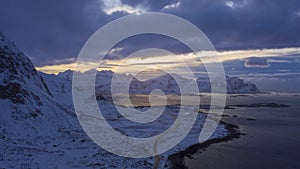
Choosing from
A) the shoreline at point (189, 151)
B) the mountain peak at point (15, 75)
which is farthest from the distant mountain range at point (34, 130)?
the shoreline at point (189, 151)

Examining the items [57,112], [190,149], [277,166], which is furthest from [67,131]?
[277,166]

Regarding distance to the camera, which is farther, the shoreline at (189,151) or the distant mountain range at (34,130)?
the shoreline at (189,151)

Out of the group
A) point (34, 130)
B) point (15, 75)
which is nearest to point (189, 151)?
point (34, 130)

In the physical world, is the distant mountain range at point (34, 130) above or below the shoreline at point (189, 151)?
above

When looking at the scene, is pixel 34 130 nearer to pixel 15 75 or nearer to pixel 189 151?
pixel 15 75

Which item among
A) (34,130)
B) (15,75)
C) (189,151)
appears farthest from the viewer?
(15,75)

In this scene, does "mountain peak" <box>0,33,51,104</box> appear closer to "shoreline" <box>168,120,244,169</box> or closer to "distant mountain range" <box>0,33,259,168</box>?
"distant mountain range" <box>0,33,259,168</box>

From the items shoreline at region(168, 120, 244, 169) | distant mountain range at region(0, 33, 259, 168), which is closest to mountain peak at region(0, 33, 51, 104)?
distant mountain range at region(0, 33, 259, 168)

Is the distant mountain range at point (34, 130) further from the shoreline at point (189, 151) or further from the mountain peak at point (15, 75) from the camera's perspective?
the shoreline at point (189, 151)

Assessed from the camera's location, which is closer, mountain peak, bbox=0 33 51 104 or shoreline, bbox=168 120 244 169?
shoreline, bbox=168 120 244 169

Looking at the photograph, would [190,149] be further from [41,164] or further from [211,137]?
[41,164]

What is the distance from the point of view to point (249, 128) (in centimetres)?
5138

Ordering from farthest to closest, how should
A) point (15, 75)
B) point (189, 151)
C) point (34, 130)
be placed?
point (15, 75) → point (34, 130) → point (189, 151)

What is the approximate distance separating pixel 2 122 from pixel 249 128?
43.2 metres
